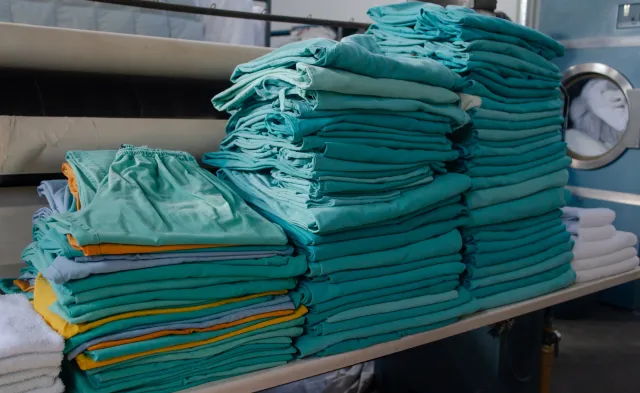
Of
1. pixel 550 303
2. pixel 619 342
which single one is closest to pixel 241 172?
pixel 550 303

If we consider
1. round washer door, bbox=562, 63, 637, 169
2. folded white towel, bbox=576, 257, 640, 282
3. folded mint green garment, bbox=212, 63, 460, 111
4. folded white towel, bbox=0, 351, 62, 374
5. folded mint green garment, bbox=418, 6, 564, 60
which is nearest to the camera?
folded white towel, bbox=0, 351, 62, 374

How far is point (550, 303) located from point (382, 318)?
539 millimetres

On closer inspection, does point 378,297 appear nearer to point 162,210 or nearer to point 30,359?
point 162,210

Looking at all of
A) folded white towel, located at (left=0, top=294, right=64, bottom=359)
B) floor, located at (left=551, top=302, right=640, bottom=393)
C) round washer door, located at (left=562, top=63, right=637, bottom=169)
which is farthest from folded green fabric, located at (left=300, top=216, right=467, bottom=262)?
round washer door, located at (left=562, top=63, right=637, bottom=169)

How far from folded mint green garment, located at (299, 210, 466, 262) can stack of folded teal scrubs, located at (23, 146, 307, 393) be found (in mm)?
33

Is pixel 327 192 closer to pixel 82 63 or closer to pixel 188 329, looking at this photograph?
pixel 188 329

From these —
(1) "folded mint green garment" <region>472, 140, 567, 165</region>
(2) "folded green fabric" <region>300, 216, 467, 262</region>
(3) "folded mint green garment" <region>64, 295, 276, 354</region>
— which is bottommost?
(3) "folded mint green garment" <region>64, 295, 276, 354</region>

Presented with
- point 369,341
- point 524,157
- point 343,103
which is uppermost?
point 343,103

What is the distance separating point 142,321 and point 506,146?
2.94ft

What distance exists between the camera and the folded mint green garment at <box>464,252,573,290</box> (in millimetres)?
1215

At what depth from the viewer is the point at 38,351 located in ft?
2.47

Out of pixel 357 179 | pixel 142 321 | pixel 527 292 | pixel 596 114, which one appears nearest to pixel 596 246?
pixel 527 292

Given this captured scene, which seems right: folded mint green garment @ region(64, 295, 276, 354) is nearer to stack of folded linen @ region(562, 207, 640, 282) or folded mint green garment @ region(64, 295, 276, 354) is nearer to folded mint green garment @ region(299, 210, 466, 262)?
folded mint green garment @ region(299, 210, 466, 262)

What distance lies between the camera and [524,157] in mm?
1313
